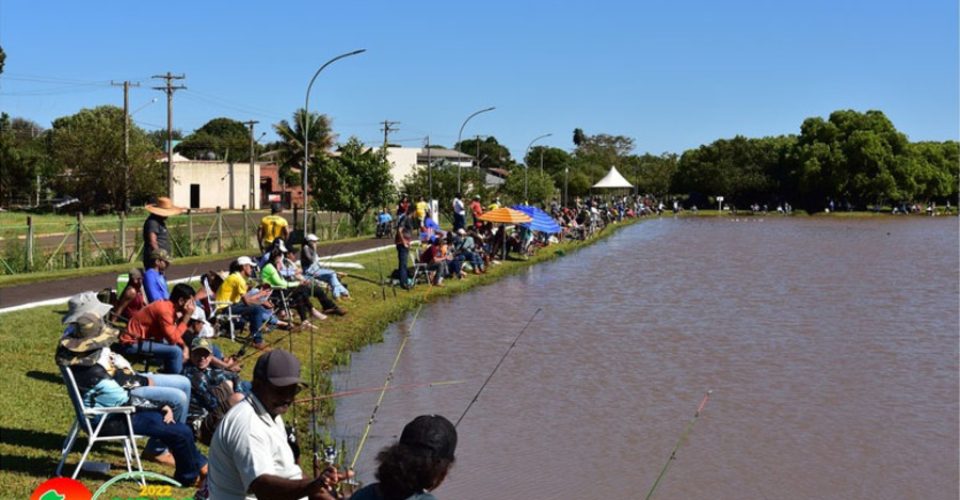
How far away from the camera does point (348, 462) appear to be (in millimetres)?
9297

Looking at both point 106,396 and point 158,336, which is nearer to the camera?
point 106,396

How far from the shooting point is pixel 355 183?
41.1 m

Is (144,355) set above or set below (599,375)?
above

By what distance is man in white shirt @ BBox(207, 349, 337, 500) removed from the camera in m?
4.53

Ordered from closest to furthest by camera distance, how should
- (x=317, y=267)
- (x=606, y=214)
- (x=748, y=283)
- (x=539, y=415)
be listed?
(x=539, y=415) < (x=317, y=267) < (x=748, y=283) < (x=606, y=214)

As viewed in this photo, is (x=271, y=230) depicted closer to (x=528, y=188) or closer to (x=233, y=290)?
(x=233, y=290)

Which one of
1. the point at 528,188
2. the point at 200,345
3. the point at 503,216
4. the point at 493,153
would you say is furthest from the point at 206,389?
the point at 493,153

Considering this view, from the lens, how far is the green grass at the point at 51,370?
739 cm

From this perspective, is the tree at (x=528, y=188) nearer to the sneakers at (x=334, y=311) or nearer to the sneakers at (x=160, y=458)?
→ the sneakers at (x=334, y=311)

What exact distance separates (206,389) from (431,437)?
552 centimetres

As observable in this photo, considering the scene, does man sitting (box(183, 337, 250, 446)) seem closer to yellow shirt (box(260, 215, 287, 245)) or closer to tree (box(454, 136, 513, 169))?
yellow shirt (box(260, 215, 287, 245))

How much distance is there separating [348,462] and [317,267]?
28.0ft

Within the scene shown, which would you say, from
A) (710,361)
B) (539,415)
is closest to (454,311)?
(710,361)

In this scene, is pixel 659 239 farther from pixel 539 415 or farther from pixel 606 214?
pixel 539 415
